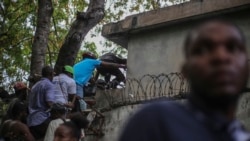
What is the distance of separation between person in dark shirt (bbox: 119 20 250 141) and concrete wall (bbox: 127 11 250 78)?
6.16 meters

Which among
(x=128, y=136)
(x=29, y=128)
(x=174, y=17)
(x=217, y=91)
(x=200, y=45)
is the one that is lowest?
(x=29, y=128)

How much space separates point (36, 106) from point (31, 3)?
28.2ft

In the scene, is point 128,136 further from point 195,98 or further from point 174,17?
point 174,17

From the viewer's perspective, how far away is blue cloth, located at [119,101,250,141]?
4.51ft

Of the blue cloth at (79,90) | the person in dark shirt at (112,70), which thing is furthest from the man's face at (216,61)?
the person in dark shirt at (112,70)

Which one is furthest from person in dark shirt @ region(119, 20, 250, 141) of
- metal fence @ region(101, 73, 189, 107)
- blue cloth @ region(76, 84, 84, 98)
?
blue cloth @ region(76, 84, 84, 98)

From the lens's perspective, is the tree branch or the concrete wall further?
the tree branch

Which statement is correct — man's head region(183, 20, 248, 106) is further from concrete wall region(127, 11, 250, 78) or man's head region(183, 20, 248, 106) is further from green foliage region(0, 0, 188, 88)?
green foliage region(0, 0, 188, 88)

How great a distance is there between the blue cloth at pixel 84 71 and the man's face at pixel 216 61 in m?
7.22

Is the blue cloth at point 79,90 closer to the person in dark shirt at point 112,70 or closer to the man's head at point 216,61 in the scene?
the person in dark shirt at point 112,70

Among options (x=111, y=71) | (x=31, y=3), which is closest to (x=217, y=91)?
(x=111, y=71)

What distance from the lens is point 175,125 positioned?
1.39 metres

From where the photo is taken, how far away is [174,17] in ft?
25.6

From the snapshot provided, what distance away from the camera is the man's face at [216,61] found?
1.45 meters
